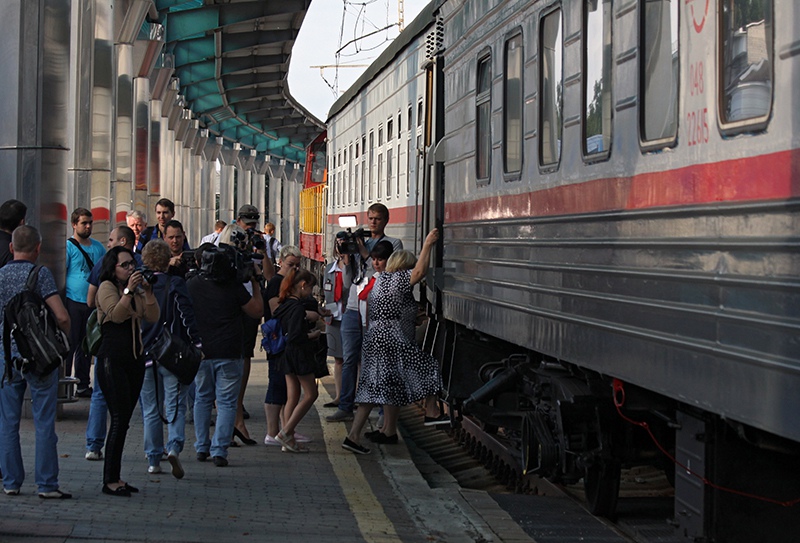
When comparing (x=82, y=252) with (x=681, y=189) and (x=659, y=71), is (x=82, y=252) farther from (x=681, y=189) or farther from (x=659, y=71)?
(x=681, y=189)

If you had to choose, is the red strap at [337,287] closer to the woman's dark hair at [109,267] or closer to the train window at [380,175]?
the woman's dark hair at [109,267]

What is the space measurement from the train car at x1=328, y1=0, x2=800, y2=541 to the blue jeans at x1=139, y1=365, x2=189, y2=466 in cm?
220

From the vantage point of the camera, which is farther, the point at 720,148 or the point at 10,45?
the point at 10,45

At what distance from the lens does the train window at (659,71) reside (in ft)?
19.4

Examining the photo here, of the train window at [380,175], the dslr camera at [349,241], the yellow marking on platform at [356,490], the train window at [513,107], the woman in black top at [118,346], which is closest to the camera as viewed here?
the yellow marking on platform at [356,490]

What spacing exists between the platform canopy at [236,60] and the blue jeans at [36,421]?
25429 millimetres

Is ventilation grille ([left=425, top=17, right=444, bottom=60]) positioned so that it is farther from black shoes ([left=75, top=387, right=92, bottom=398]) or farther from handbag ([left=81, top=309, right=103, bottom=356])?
handbag ([left=81, top=309, right=103, bottom=356])

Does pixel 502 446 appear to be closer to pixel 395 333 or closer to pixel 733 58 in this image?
pixel 395 333

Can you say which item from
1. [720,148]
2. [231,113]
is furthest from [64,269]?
[231,113]

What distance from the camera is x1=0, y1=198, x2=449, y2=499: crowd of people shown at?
8.22 m

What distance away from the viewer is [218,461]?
32.7 feet

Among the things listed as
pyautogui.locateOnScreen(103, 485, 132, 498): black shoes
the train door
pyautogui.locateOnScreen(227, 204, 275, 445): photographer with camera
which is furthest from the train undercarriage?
pyautogui.locateOnScreen(103, 485, 132, 498): black shoes

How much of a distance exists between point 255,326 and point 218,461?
6.30 ft

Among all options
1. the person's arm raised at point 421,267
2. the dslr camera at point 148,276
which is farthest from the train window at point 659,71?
the person's arm raised at point 421,267
